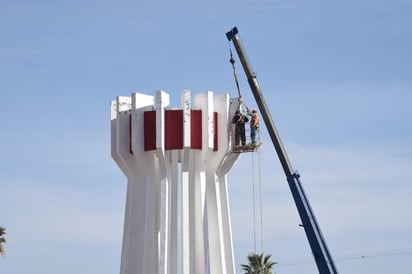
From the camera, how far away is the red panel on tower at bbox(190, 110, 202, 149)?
66938 mm

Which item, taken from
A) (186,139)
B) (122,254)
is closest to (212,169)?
(186,139)

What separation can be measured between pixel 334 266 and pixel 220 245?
8.96 metres

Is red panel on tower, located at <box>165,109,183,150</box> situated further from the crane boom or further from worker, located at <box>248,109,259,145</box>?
the crane boom

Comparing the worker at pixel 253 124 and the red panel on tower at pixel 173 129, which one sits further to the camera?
the worker at pixel 253 124

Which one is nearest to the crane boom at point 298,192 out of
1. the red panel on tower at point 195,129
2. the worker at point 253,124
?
the worker at point 253,124

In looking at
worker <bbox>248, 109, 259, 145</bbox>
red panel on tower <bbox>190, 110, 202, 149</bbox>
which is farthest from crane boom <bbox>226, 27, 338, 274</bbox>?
red panel on tower <bbox>190, 110, 202, 149</bbox>

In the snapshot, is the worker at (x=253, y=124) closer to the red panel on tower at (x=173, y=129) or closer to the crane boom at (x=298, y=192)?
the crane boom at (x=298, y=192)

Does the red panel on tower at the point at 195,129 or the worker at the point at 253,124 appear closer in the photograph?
the red panel on tower at the point at 195,129

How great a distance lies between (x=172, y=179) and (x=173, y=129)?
122 inches

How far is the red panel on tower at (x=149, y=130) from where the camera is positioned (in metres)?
66.8

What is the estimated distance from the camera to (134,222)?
221 feet

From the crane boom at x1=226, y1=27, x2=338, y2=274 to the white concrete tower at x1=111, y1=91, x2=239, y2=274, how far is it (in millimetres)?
5331

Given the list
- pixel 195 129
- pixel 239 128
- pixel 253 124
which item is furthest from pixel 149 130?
pixel 253 124

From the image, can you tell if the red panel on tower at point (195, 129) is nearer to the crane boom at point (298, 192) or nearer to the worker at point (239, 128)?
the worker at point (239, 128)
